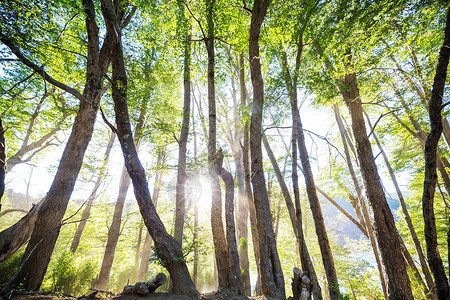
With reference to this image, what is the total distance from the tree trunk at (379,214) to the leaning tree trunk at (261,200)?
251 cm

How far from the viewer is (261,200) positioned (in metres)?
4.13

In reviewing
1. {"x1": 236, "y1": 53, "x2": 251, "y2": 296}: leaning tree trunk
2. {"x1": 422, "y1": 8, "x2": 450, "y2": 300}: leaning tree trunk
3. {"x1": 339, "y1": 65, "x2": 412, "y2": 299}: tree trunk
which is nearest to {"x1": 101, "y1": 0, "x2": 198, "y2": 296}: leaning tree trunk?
{"x1": 236, "y1": 53, "x2": 251, "y2": 296}: leaning tree trunk

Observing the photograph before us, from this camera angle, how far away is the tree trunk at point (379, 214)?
4.14 metres

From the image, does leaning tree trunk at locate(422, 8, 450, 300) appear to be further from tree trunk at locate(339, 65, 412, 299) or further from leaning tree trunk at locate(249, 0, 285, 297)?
leaning tree trunk at locate(249, 0, 285, 297)

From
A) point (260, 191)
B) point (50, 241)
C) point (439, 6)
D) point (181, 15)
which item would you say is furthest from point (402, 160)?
point (50, 241)

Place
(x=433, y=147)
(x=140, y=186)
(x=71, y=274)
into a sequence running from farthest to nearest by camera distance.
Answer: (x=71, y=274) < (x=140, y=186) < (x=433, y=147)

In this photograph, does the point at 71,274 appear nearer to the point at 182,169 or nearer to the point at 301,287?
the point at 182,169

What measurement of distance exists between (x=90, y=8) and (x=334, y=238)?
24688 mm

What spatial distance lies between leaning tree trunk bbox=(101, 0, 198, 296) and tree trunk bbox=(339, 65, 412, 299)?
4.55m

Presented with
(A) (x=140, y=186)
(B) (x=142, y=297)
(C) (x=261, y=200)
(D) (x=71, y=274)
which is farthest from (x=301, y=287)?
(D) (x=71, y=274)

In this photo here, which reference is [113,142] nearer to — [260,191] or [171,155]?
[171,155]

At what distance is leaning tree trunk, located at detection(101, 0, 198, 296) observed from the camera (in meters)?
3.65

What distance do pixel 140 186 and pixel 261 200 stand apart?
273 centimetres

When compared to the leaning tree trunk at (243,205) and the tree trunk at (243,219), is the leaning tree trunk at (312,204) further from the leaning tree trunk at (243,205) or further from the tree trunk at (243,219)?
the tree trunk at (243,219)
